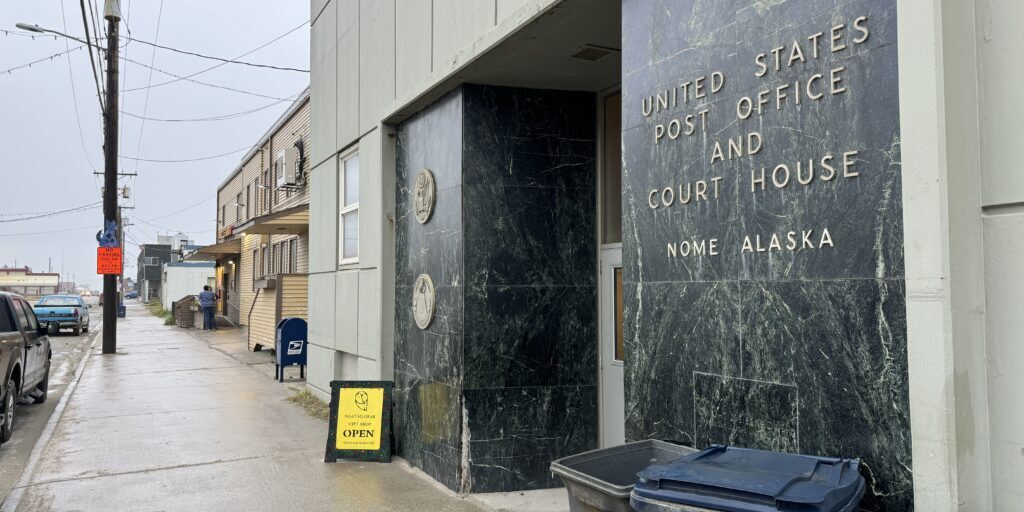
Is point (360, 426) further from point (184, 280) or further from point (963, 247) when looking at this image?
point (184, 280)

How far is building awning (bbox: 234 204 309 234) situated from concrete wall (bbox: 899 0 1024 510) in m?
12.9

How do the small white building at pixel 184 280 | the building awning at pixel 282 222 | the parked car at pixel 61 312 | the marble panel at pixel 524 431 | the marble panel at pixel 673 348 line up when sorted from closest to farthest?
the marble panel at pixel 673 348 → the marble panel at pixel 524 431 → the building awning at pixel 282 222 → the parked car at pixel 61 312 → the small white building at pixel 184 280

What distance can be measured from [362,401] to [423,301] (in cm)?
133

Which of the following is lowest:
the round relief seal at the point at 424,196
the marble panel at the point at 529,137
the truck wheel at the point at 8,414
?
the truck wheel at the point at 8,414

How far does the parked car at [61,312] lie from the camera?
27078 millimetres

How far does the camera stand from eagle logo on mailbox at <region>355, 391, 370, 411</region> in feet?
25.4

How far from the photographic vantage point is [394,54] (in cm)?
809

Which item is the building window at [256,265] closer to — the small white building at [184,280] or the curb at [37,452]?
the curb at [37,452]

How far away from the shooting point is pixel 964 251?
278 centimetres

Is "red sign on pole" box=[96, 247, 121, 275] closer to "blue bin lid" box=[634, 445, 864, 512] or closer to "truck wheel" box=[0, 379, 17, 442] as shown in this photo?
"truck wheel" box=[0, 379, 17, 442]

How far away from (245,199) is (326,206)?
23205 millimetres

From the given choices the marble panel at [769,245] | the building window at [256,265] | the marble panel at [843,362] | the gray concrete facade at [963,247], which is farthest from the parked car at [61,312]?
the gray concrete facade at [963,247]

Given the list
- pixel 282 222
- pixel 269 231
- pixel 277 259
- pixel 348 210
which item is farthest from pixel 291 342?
pixel 277 259

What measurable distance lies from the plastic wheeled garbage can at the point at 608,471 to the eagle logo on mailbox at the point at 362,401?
448cm
